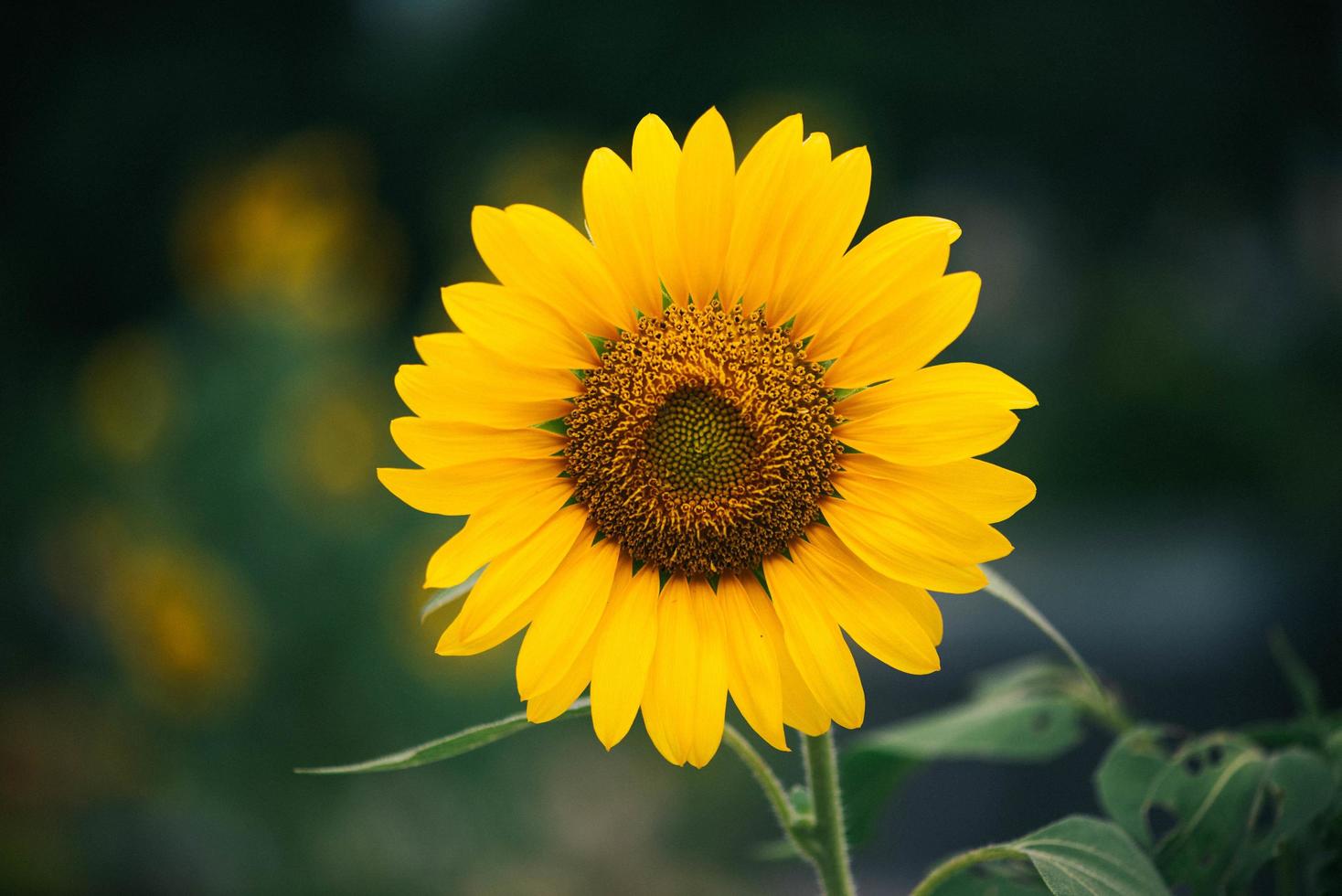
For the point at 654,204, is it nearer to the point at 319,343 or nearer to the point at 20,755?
the point at 319,343

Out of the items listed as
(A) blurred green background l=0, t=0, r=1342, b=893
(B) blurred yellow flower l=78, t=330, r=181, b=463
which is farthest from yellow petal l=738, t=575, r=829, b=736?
(B) blurred yellow flower l=78, t=330, r=181, b=463

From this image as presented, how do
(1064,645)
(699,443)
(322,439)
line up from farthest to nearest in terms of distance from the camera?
(322,439) < (699,443) < (1064,645)

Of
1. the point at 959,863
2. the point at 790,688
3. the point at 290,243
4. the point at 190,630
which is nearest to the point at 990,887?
the point at 959,863

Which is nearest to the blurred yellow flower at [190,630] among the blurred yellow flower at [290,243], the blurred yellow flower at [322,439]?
the blurred yellow flower at [322,439]

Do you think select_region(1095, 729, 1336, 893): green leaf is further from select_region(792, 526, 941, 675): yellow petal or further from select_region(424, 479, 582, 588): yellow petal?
select_region(424, 479, 582, 588): yellow petal

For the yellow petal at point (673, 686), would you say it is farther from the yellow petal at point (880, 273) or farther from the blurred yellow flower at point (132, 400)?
the blurred yellow flower at point (132, 400)

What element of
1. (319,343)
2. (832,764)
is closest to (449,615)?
(319,343)

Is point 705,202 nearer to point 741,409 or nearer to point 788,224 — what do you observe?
point 788,224

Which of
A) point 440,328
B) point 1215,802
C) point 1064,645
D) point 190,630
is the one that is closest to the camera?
point 1064,645
